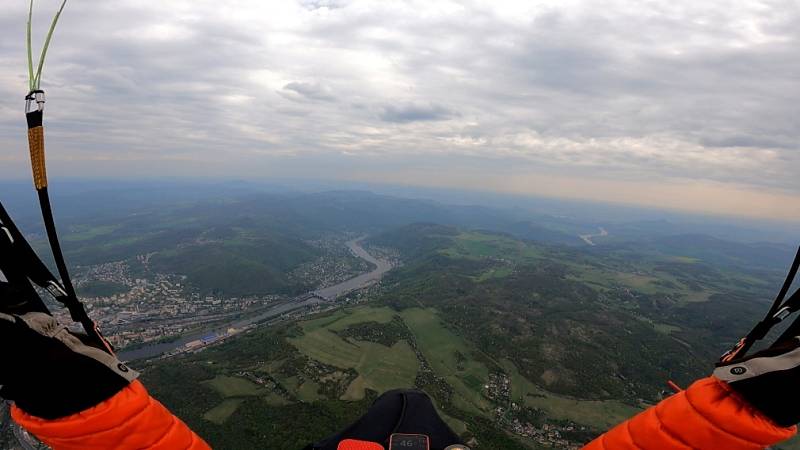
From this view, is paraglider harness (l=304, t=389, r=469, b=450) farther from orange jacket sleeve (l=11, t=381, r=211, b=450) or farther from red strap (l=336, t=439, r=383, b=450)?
orange jacket sleeve (l=11, t=381, r=211, b=450)

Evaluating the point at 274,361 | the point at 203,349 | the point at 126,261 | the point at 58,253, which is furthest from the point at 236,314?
the point at 58,253

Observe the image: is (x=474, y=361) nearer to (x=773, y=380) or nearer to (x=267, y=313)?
(x=267, y=313)

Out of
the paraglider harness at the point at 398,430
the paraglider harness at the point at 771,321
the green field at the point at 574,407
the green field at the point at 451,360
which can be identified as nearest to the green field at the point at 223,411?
the green field at the point at 451,360

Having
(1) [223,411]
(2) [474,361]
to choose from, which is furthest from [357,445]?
(2) [474,361]

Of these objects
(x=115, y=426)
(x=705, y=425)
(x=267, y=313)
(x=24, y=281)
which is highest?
(x=24, y=281)

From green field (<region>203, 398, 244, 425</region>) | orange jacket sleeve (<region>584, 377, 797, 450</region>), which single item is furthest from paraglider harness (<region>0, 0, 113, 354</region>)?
green field (<region>203, 398, 244, 425</region>)
